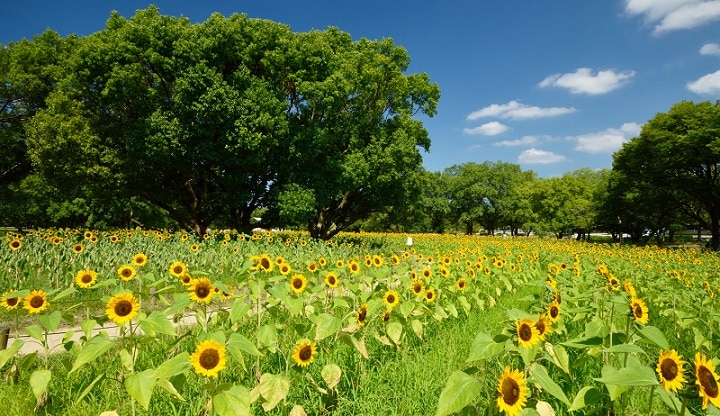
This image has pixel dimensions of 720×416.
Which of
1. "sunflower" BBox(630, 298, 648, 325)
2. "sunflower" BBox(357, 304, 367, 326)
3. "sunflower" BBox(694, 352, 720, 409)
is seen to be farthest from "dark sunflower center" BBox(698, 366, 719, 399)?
"sunflower" BBox(357, 304, 367, 326)

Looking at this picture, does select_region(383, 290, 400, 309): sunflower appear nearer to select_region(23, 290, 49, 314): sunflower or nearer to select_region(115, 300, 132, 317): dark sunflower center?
select_region(115, 300, 132, 317): dark sunflower center

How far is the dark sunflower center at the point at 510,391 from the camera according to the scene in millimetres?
1562

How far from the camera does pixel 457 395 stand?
56.5 inches

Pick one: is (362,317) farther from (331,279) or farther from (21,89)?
(21,89)

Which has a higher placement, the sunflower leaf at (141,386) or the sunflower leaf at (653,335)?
the sunflower leaf at (653,335)

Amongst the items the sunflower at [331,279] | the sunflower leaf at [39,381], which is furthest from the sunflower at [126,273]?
the sunflower at [331,279]

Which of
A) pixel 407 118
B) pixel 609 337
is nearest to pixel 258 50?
pixel 407 118

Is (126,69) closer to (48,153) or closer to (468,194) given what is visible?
(48,153)

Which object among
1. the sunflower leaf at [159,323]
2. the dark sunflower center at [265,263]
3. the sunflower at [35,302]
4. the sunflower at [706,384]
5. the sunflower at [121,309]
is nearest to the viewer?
the sunflower at [706,384]

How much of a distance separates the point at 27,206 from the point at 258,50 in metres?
20.6

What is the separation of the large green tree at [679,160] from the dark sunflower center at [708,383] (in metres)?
26.1

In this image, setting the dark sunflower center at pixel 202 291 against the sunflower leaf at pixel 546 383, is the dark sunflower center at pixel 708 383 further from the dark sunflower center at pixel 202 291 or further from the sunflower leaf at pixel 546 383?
the dark sunflower center at pixel 202 291

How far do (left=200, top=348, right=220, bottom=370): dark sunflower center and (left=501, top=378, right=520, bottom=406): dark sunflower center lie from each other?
1.27 meters

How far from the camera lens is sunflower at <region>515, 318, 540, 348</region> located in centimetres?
192
